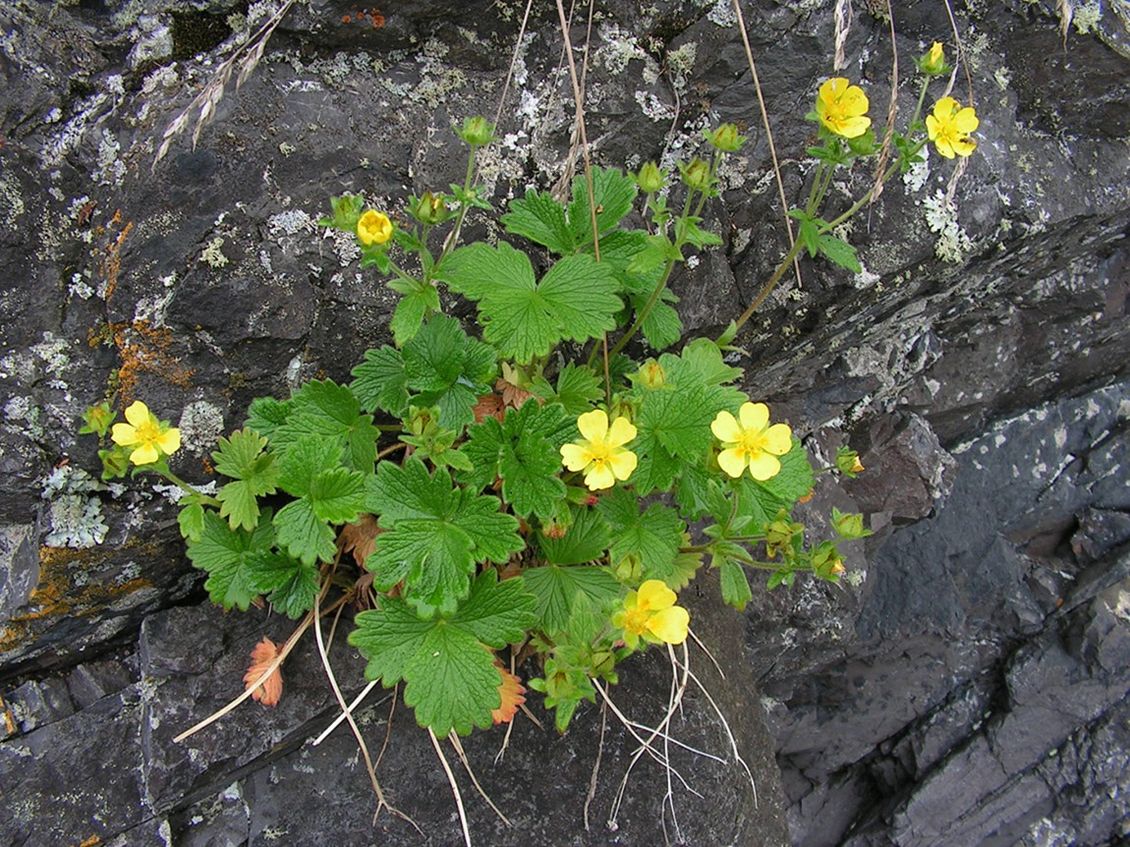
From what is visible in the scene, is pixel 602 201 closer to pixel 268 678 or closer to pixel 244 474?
pixel 244 474

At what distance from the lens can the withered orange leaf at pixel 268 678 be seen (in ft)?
7.73

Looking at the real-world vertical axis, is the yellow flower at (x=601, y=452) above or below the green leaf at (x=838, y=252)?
below

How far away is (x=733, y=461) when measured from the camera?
2027 millimetres

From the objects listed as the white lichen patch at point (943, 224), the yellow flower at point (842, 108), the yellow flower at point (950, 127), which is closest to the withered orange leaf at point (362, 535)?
the yellow flower at point (842, 108)

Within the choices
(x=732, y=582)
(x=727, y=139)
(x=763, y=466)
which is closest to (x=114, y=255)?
(x=727, y=139)

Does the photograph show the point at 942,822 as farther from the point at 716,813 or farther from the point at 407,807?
the point at 407,807

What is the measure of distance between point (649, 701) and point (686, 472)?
29.4 inches

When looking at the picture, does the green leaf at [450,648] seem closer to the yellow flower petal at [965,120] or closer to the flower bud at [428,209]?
the flower bud at [428,209]

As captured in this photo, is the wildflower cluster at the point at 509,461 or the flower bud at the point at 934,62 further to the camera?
the flower bud at the point at 934,62

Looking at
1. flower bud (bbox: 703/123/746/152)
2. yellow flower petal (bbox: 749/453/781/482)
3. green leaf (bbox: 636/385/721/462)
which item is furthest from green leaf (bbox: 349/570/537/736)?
flower bud (bbox: 703/123/746/152)

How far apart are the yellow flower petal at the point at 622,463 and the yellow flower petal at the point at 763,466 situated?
0.85 ft

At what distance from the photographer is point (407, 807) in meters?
2.36

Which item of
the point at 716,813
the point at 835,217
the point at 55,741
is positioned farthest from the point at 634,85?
the point at 55,741

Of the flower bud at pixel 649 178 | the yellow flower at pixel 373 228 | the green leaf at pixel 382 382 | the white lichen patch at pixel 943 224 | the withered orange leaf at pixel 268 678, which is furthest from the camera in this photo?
the white lichen patch at pixel 943 224
